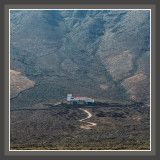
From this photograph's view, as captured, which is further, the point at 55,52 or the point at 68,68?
the point at 55,52

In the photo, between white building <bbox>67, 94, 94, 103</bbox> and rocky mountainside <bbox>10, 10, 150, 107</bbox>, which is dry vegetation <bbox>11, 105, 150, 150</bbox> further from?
rocky mountainside <bbox>10, 10, 150, 107</bbox>

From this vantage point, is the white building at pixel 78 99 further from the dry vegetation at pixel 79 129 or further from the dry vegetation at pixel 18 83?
the dry vegetation at pixel 18 83

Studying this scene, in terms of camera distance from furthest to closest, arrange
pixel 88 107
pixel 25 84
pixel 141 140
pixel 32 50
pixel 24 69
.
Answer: pixel 32 50
pixel 24 69
pixel 25 84
pixel 88 107
pixel 141 140

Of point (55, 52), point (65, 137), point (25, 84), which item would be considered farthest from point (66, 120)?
point (55, 52)

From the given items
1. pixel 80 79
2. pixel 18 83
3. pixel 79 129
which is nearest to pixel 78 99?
pixel 80 79

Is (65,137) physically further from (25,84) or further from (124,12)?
(124,12)

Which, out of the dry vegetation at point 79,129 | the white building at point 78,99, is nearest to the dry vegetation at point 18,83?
the dry vegetation at point 79,129

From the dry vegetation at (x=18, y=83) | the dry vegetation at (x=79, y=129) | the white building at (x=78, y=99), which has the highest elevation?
the dry vegetation at (x=18, y=83)

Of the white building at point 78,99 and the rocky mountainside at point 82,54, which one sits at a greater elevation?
the rocky mountainside at point 82,54

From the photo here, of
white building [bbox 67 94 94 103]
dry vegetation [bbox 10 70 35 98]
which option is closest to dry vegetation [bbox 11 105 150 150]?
white building [bbox 67 94 94 103]
